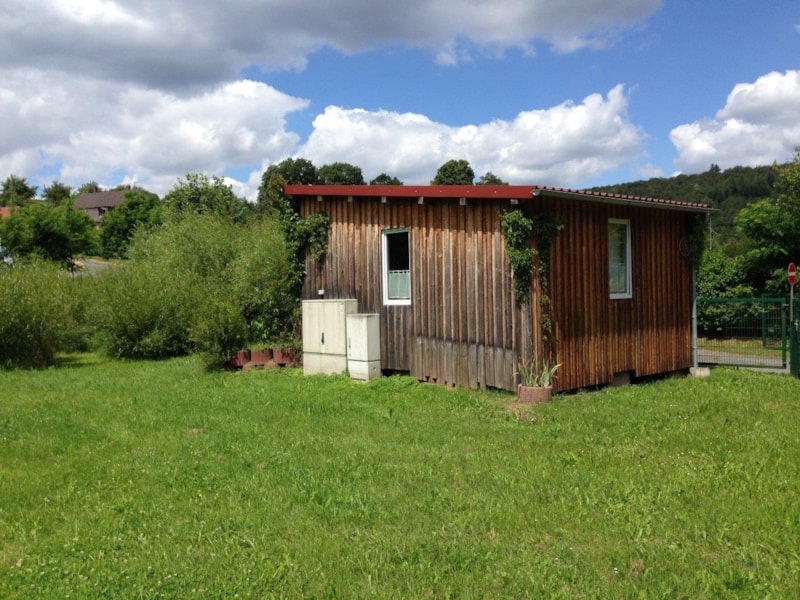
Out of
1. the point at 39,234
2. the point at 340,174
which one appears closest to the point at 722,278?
the point at 39,234

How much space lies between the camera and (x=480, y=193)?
34.8 ft

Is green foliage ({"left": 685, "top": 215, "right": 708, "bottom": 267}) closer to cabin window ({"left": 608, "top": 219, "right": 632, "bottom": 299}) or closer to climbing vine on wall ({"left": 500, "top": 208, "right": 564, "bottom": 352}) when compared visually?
cabin window ({"left": 608, "top": 219, "right": 632, "bottom": 299})

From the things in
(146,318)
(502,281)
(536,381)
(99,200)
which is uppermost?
(99,200)

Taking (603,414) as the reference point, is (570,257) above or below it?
above

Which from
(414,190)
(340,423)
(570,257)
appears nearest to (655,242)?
(570,257)

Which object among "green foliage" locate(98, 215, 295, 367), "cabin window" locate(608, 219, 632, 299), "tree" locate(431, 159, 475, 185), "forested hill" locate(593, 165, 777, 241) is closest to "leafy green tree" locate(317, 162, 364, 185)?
"tree" locate(431, 159, 475, 185)

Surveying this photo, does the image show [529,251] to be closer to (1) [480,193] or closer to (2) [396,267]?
(1) [480,193]

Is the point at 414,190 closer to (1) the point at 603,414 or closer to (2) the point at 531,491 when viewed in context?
(1) the point at 603,414

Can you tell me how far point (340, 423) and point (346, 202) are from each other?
580 centimetres

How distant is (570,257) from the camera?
36.0 ft

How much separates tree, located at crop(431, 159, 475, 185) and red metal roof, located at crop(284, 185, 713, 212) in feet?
118

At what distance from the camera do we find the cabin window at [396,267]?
12461 millimetres

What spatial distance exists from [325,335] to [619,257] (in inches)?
229

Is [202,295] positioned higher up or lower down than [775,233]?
lower down
